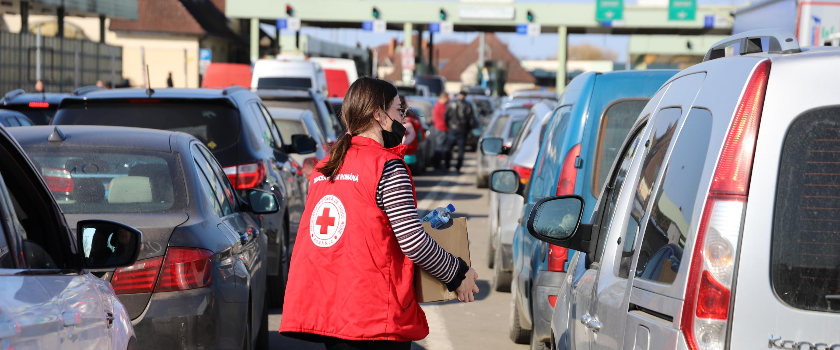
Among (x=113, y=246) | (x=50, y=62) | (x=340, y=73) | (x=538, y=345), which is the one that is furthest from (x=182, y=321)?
(x=50, y=62)

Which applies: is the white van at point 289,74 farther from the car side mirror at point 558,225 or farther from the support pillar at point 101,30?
the car side mirror at point 558,225

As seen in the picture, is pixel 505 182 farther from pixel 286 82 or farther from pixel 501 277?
pixel 286 82

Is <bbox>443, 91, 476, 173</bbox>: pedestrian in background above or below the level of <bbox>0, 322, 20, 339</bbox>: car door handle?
below

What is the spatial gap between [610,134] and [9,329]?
4.03m

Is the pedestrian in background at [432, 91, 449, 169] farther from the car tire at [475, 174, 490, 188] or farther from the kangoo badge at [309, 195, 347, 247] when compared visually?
the kangoo badge at [309, 195, 347, 247]

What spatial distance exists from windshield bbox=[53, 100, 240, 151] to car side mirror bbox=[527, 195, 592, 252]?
4593 mm

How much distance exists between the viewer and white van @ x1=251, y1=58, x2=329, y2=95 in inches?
1035

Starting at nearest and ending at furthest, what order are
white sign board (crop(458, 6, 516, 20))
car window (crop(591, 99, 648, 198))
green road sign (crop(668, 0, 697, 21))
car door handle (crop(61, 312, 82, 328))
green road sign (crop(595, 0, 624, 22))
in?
1. car door handle (crop(61, 312, 82, 328))
2. car window (crop(591, 99, 648, 198))
3. green road sign (crop(668, 0, 697, 21))
4. green road sign (crop(595, 0, 624, 22))
5. white sign board (crop(458, 6, 516, 20))

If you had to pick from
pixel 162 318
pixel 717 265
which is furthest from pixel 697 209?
pixel 162 318

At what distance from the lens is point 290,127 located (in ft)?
42.5

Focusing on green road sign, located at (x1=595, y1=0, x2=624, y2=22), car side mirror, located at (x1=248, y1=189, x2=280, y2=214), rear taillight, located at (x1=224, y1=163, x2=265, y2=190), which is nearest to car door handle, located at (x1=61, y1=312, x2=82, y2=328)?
car side mirror, located at (x1=248, y1=189, x2=280, y2=214)

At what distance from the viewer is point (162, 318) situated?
4.79 meters

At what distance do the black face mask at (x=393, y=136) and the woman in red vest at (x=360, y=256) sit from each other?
0.27 feet

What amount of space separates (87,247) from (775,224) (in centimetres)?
233
